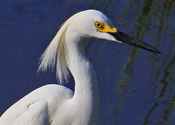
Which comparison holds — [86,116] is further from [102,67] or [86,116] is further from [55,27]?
[55,27]

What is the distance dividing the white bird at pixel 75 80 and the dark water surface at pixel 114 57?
1.10 meters

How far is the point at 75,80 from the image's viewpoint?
4.18 m

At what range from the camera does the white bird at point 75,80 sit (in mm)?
3992

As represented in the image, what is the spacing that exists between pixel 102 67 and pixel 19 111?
6.08 feet

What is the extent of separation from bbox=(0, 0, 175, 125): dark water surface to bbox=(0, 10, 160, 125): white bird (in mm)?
1097

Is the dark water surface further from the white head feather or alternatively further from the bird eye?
the bird eye

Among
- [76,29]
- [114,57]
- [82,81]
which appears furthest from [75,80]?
[114,57]

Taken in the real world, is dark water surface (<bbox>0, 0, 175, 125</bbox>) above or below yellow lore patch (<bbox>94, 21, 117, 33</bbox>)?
below

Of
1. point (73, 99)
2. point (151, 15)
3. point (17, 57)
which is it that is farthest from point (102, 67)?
point (73, 99)

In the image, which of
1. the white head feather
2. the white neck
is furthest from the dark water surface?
the white head feather

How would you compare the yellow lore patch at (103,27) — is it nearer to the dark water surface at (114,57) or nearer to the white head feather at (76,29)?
the white head feather at (76,29)

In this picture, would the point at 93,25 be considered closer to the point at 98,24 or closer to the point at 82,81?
the point at 98,24

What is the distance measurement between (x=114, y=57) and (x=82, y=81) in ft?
6.89

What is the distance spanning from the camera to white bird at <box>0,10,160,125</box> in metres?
3.99
